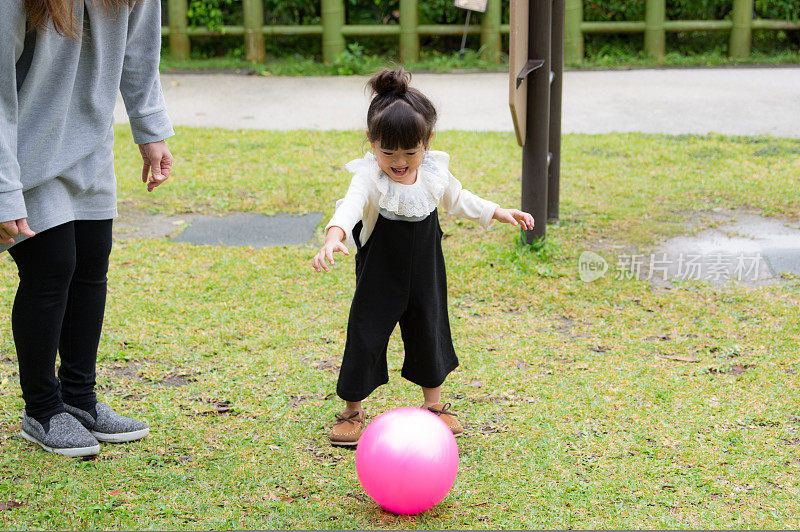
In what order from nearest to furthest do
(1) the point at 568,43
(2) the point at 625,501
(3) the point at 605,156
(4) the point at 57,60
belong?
(4) the point at 57,60, (2) the point at 625,501, (3) the point at 605,156, (1) the point at 568,43

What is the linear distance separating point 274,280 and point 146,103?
1.87 m

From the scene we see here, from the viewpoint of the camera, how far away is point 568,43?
34.5ft

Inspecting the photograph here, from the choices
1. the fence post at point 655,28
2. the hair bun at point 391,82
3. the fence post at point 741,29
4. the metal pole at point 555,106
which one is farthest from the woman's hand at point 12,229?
the fence post at point 741,29

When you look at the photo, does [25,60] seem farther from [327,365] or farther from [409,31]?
[409,31]

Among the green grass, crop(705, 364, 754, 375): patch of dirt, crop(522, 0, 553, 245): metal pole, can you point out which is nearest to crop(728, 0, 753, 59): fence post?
the green grass

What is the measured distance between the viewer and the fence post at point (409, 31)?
10.4 metres

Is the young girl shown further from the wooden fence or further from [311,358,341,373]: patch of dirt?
the wooden fence

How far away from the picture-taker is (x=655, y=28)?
10.5 meters

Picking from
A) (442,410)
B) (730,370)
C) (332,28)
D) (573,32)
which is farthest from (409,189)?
(573,32)

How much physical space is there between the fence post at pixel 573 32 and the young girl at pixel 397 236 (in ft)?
26.2

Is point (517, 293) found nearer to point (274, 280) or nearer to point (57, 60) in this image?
point (274, 280)

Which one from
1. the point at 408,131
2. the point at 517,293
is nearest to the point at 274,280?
the point at 517,293

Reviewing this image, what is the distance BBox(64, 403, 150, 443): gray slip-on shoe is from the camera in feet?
9.75

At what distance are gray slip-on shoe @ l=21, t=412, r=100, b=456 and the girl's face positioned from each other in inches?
51.8
